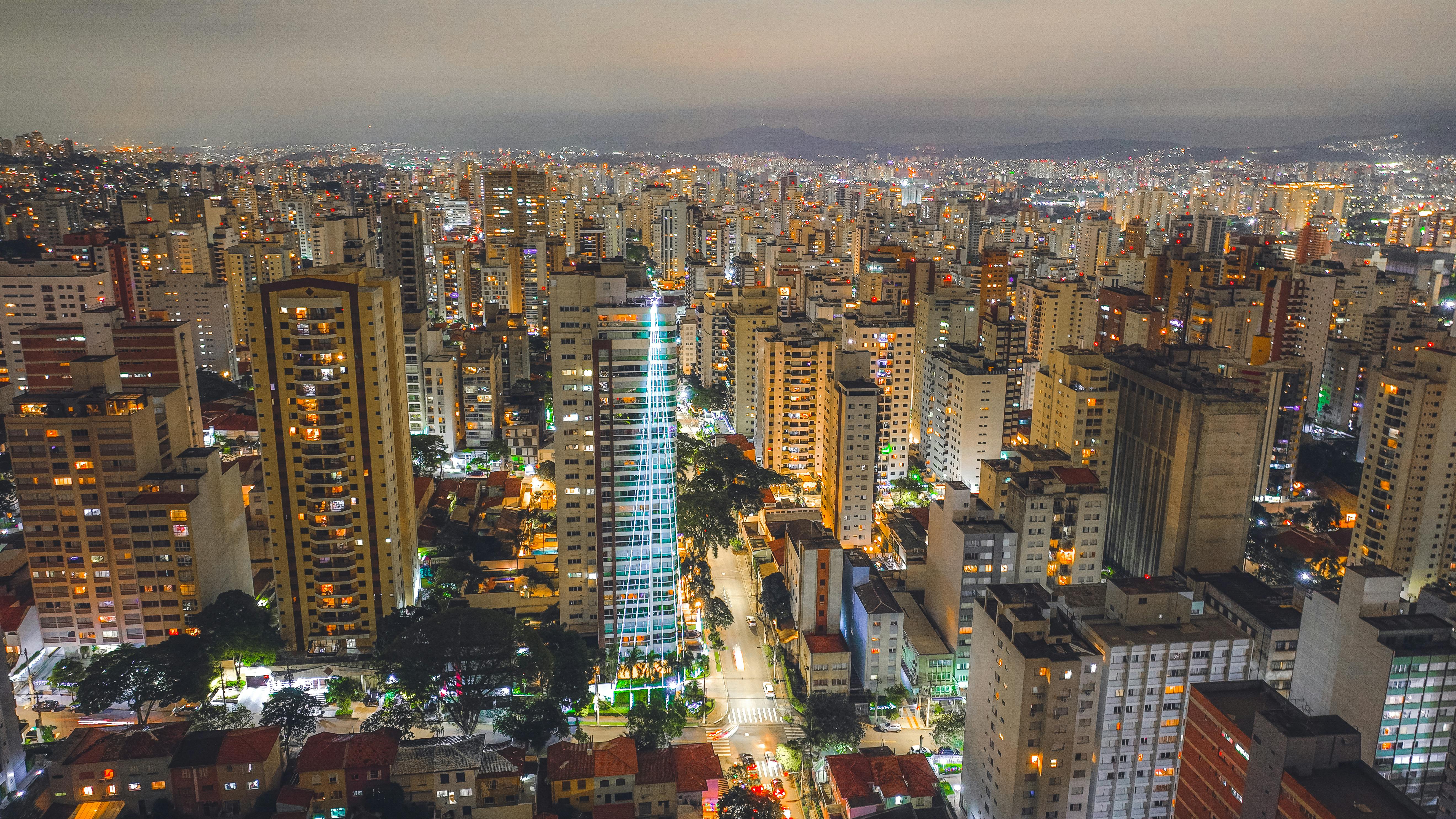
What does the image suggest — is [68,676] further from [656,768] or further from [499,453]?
[499,453]

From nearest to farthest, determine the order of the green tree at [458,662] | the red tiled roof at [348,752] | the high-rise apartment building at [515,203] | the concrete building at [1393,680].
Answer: the concrete building at [1393,680], the red tiled roof at [348,752], the green tree at [458,662], the high-rise apartment building at [515,203]

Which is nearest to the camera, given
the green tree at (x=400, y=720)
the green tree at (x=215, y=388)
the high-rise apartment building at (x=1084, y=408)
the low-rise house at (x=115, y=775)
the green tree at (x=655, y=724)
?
the low-rise house at (x=115, y=775)

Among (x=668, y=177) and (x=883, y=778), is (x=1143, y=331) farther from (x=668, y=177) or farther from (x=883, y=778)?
(x=668, y=177)

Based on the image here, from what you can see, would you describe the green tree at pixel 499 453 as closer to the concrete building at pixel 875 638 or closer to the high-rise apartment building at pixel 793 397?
the high-rise apartment building at pixel 793 397

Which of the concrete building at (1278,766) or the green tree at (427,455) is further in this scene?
the green tree at (427,455)

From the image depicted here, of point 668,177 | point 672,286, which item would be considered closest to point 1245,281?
point 672,286

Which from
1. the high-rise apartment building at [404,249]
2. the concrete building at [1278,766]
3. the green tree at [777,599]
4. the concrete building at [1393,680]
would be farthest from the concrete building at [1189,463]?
the high-rise apartment building at [404,249]

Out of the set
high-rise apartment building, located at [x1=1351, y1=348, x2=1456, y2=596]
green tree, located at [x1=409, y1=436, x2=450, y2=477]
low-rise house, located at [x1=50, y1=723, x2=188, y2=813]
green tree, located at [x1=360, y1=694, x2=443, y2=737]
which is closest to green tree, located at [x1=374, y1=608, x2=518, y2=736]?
green tree, located at [x1=360, y1=694, x2=443, y2=737]
